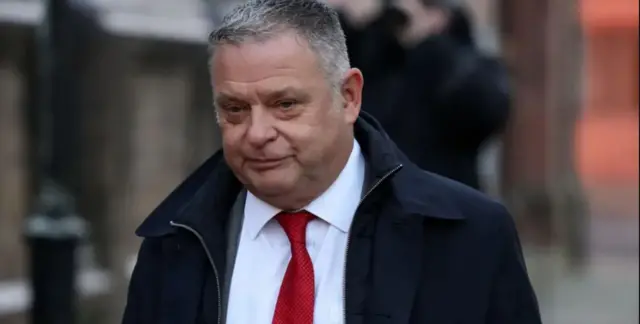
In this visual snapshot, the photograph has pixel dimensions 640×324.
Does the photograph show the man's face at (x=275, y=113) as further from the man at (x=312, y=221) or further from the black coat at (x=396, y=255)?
the black coat at (x=396, y=255)

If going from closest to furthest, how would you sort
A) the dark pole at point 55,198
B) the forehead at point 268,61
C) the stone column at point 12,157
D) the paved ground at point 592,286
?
1. the forehead at point 268,61
2. the dark pole at point 55,198
3. the stone column at point 12,157
4. the paved ground at point 592,286

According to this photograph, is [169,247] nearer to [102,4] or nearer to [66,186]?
[66,186]

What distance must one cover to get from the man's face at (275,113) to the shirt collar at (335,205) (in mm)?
67

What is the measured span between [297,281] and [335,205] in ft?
0.54

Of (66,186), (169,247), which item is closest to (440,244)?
(169,247)

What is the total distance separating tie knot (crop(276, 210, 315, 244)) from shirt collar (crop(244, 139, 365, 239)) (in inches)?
0.7

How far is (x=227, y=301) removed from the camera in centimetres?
270

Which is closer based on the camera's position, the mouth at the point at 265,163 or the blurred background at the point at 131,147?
the mouth at the point at 265,163

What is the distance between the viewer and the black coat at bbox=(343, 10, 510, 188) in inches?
203

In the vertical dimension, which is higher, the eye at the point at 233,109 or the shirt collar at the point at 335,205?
the eye at the point at 233,109

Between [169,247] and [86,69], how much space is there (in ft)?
16.6

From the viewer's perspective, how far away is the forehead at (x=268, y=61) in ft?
8.29

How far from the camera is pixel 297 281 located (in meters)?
2.65

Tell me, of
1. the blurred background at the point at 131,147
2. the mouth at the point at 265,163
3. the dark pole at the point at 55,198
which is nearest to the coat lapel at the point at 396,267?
the mouth at the point at 265,163
